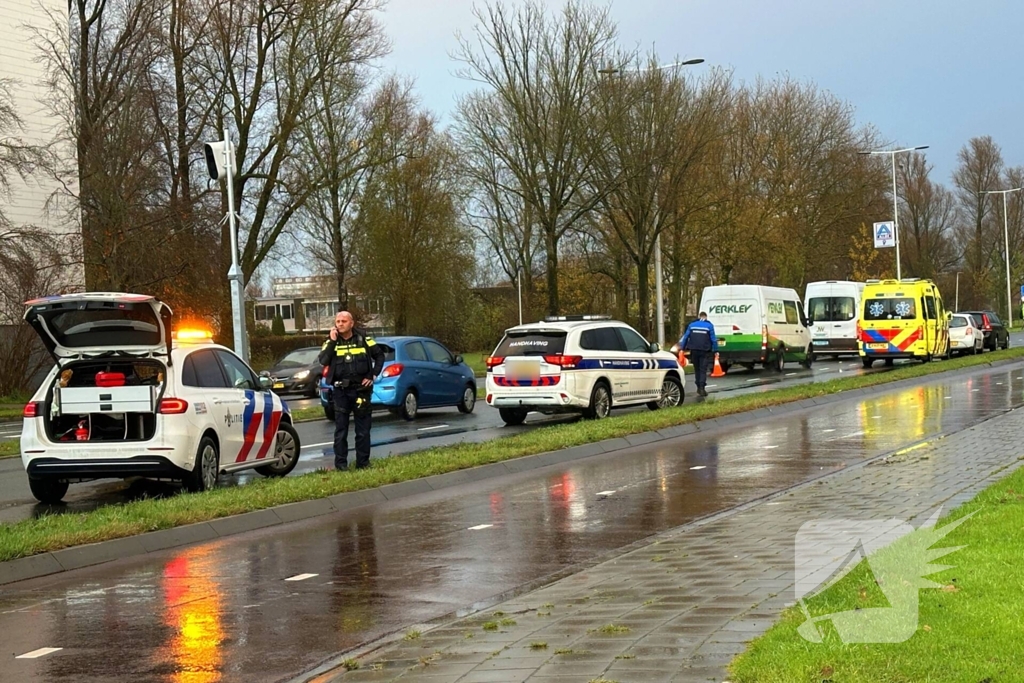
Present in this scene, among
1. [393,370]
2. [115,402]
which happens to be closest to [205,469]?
[115,402]

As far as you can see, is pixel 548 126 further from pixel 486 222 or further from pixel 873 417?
pixel 486 222

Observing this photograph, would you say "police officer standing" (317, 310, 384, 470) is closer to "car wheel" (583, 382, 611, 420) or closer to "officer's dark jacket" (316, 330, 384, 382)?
"officer's dark jacket" (316, 330, 384, 382)

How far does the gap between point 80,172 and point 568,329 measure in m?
20.4

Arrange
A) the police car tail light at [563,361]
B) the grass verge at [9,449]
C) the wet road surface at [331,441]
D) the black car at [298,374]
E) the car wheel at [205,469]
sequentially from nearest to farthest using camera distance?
the car wheel at [205,469]
the wet road surface at [331,441]
the grass verge at [9,449]
the police car tail light at [563,361]
the black car at [298,374]

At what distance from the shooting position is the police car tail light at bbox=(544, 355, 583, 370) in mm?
20094

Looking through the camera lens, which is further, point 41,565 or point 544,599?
point 41,565

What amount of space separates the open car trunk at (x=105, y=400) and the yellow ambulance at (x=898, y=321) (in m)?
29.0

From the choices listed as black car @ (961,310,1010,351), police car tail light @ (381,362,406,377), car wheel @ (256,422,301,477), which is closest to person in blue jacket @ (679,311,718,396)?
police car tail light @ (381,362,406,377)

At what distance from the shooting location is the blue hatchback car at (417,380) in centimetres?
2305

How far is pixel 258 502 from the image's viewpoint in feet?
37.6

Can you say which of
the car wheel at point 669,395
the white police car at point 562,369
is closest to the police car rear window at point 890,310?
the car wheel at point 669,395

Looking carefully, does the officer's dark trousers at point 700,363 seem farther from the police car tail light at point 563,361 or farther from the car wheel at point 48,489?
the car wheel at point 48,489

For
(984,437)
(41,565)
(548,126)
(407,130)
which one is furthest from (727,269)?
(41,565)

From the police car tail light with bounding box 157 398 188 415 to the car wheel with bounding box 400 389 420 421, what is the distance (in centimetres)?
1073
